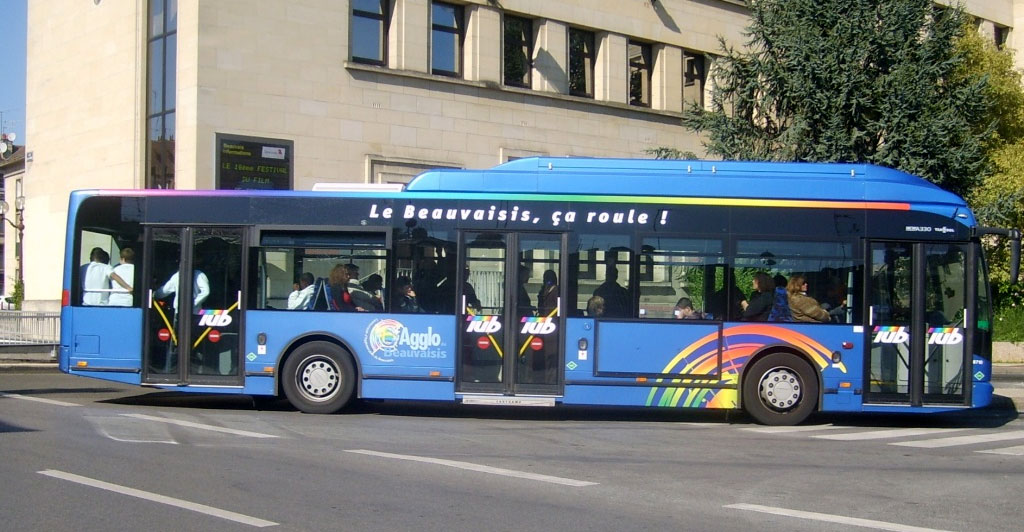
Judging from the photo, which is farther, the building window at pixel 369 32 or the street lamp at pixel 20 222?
the street lamp at pixel 20 222

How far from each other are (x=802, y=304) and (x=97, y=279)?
9.10m

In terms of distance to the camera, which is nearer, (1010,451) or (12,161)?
(1010,451)

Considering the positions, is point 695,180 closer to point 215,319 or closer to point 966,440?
point 966,440

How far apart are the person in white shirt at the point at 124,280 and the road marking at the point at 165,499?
5.41 meters

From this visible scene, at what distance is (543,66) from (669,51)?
15.8 ft

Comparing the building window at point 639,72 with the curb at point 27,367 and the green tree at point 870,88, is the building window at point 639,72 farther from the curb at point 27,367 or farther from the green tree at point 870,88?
the curb at point 27,367

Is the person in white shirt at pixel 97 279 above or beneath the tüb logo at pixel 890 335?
above

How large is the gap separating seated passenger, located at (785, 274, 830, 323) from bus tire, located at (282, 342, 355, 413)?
564cm

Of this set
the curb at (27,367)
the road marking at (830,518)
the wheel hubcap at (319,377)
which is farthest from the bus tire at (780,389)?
the curb at (27,367)

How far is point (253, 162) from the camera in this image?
81.9 ft

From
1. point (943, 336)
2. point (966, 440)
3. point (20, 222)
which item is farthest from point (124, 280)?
point (20, 222)

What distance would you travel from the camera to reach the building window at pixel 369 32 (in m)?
26.6

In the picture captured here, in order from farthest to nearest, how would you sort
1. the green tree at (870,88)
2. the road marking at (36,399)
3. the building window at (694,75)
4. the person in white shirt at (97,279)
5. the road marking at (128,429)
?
the building window at (694,75), the green tree at (870,88), the road marking at (36,399), the person in white shirt at (97,279), the road marking at (128,429)

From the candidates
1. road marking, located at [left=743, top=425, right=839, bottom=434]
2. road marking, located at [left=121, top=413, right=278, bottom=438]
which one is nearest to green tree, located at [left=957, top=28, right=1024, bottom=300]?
road marking, located at [left=743, top=425, right=839, bottom=434]
